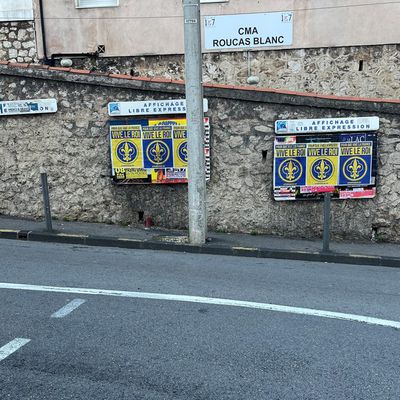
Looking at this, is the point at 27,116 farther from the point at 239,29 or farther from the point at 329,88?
the point at 329,88

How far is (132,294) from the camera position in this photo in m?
5.21

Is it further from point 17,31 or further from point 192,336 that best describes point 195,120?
point 17,31

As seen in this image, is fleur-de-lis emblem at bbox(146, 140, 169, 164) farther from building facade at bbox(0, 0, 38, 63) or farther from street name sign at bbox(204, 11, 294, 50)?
building facade at bbox(0, 0, 38, 63)

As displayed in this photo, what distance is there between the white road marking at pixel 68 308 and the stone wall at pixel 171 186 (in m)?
4.23

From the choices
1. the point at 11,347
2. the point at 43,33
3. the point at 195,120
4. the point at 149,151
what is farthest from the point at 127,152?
the point at 11,347

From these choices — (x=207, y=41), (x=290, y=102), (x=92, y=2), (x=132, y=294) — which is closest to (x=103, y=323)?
(x=132, y=294)

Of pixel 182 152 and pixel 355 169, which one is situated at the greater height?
pixel 182 152

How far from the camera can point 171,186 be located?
8.95m

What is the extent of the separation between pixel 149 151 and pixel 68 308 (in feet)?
15.2

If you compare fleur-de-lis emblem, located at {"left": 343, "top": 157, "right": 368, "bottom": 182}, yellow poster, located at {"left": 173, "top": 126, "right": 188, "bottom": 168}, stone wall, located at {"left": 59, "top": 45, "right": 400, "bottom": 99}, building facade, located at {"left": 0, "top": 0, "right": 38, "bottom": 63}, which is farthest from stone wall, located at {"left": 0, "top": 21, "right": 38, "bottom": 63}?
fleur-de-lis emblem, located at {"left": 343, "top": 157, "right": 368, "bottom": 182}

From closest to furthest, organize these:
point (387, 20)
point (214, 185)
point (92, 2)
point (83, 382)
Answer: point (83, 382) → point (214, 185) → point (387, 20) → point (92, 2)

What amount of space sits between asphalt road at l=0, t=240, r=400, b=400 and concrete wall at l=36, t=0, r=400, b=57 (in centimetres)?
683

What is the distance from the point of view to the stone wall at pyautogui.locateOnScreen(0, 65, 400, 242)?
8.42 m

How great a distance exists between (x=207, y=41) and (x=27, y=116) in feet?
16.0
